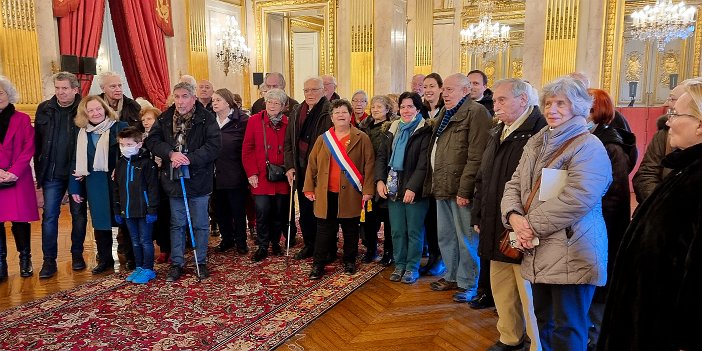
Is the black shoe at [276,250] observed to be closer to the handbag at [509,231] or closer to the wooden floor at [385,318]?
the wooden floor at [385,318]

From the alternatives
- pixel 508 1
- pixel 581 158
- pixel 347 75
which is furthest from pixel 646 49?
pixel 581 158

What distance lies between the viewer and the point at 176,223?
12.2 ft

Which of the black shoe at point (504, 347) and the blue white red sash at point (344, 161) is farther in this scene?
the blue white red sash at point (344, 161)

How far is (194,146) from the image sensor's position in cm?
364

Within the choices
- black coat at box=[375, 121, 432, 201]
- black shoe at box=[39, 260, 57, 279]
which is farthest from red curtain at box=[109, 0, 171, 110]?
black coat at box=[375, 121, 432, 201]

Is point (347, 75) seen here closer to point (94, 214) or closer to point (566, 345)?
point (94, 214)

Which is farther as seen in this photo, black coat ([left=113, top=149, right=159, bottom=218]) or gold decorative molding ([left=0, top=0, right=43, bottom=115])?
gold decorative molding ([left=0, top=0, right=43, bottom=115])

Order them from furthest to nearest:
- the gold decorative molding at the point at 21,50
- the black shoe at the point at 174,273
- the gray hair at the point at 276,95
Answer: the gold decorative molding at the point at 21,50 < the gray hair at the point at 276,95 < the black shoe at the point at 174,273

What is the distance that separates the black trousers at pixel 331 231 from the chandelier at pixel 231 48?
6.83 m

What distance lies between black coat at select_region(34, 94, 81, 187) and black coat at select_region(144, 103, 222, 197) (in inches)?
24.8

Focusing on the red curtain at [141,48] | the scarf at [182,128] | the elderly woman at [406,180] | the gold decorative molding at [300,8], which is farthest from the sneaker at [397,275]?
the gold decorative molding at [300,8]

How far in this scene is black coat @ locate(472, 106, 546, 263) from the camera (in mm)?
2449

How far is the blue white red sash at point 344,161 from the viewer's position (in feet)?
12.1

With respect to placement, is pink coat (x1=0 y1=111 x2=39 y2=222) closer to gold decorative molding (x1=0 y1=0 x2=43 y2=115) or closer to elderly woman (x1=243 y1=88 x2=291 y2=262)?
elderly woman (x1=243 y1=88 x2=291 y2=262)
